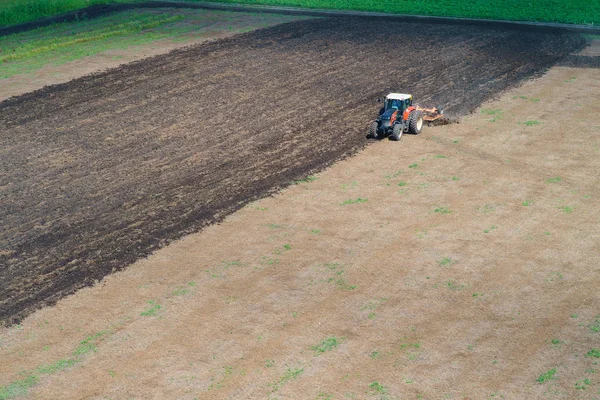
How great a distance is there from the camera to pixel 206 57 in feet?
144

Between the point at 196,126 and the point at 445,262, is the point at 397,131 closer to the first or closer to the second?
the point at 196,126

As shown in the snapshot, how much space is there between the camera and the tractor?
30.6m

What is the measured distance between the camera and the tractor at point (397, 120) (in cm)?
3058

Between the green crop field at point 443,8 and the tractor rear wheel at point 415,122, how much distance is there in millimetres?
20902

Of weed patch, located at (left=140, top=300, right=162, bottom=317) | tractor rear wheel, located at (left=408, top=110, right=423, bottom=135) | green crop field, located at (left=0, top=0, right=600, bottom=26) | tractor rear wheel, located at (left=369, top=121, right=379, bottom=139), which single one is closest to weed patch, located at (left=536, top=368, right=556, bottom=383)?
weed patch, located at (left=140, top=300, right=162, bottom=317)

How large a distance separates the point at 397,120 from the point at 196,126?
8.47 metres

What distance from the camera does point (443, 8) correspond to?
2064 inches

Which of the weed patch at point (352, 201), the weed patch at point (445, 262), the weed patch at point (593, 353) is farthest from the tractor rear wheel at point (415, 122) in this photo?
the weed patch at point (593, 353)

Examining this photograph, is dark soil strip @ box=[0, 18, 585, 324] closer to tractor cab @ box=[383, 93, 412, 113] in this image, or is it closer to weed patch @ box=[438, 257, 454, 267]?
tractor cab @ box=[383, 93, 412, 113]

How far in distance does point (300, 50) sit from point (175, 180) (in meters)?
18.8

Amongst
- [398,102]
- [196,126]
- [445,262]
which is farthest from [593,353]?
[196,126]

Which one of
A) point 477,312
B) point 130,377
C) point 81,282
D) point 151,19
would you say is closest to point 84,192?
point 81,282

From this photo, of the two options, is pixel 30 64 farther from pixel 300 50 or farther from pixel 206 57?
pixel 300 50

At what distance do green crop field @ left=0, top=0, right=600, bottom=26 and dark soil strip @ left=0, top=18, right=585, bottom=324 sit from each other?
11.2ft
